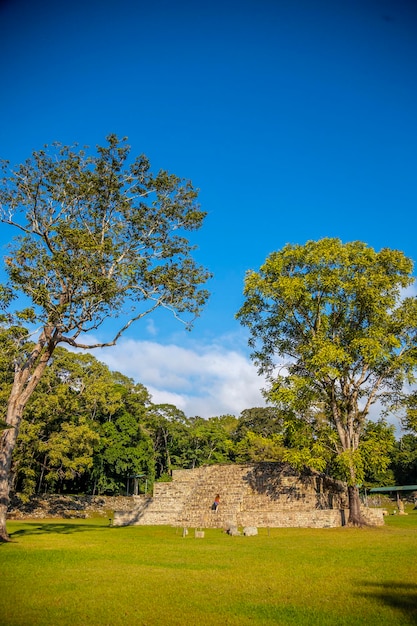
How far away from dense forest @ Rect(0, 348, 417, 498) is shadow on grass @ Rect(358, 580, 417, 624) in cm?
1243

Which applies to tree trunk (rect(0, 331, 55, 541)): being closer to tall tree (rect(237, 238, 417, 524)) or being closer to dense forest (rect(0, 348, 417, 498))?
dense forest (rect(0, 348, 417, 498))

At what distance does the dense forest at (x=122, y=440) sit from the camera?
21.6 metres

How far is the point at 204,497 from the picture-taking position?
2719 centimetres

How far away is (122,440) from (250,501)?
1823 cm

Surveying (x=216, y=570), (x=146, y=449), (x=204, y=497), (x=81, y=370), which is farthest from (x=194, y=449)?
(x=216, y=570)

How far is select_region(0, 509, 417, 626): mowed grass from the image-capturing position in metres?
5.77

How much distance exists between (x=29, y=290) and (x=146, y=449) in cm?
2843

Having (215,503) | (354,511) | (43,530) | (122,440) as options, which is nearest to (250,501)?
(215,503)

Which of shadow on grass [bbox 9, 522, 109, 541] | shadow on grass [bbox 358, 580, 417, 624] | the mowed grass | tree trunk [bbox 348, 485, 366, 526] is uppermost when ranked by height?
tree trunk [bbox 348, 485, 366, 526]

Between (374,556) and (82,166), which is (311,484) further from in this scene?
(82,166)

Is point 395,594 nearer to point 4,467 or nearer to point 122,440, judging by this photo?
point 4,467

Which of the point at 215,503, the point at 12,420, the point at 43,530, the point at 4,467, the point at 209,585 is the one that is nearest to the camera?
the point at 209,585

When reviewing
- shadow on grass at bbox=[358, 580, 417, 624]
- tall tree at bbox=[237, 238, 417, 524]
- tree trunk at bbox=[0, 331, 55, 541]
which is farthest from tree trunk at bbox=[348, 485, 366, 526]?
tree trunk at bbox=[0, 331, 55, 541]

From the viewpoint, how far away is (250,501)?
25.1m
